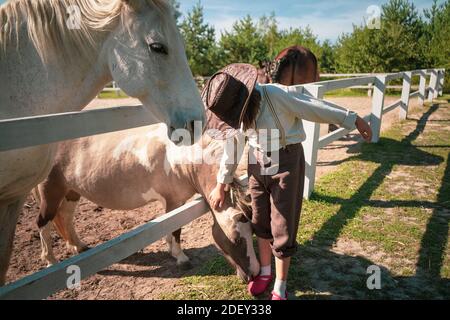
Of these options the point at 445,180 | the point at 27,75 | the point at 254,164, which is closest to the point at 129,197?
the point at 254,164

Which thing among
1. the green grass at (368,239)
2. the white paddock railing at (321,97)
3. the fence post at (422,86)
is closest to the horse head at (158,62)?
the white paddock railing at (321,97)

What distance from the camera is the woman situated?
1865 millimetres

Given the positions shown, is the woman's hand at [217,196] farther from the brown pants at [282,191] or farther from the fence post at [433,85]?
the fence post at [433,85]

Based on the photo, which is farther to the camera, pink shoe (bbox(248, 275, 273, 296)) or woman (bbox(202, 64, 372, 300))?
pink shoe (bbox(248, 275, 273, 296))

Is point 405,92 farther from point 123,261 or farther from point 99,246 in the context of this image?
point 99,246

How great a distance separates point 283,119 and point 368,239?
177 centimetres

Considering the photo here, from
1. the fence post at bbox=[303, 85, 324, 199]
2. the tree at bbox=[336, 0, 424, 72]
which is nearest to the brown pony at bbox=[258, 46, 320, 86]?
the fence post at bbox=[303, 85, 324, 199]

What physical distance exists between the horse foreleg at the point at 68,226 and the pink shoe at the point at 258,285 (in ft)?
6.58

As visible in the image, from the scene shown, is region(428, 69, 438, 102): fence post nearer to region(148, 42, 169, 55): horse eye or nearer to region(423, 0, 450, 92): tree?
region(423, 0, 450, 92): tree

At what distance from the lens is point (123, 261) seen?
128 inches

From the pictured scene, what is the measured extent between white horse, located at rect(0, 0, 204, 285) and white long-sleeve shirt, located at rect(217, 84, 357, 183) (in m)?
0.60

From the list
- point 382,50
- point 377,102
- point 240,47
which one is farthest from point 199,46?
point 377,102

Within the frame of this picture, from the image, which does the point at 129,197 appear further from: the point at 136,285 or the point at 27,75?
the point at 27,75
